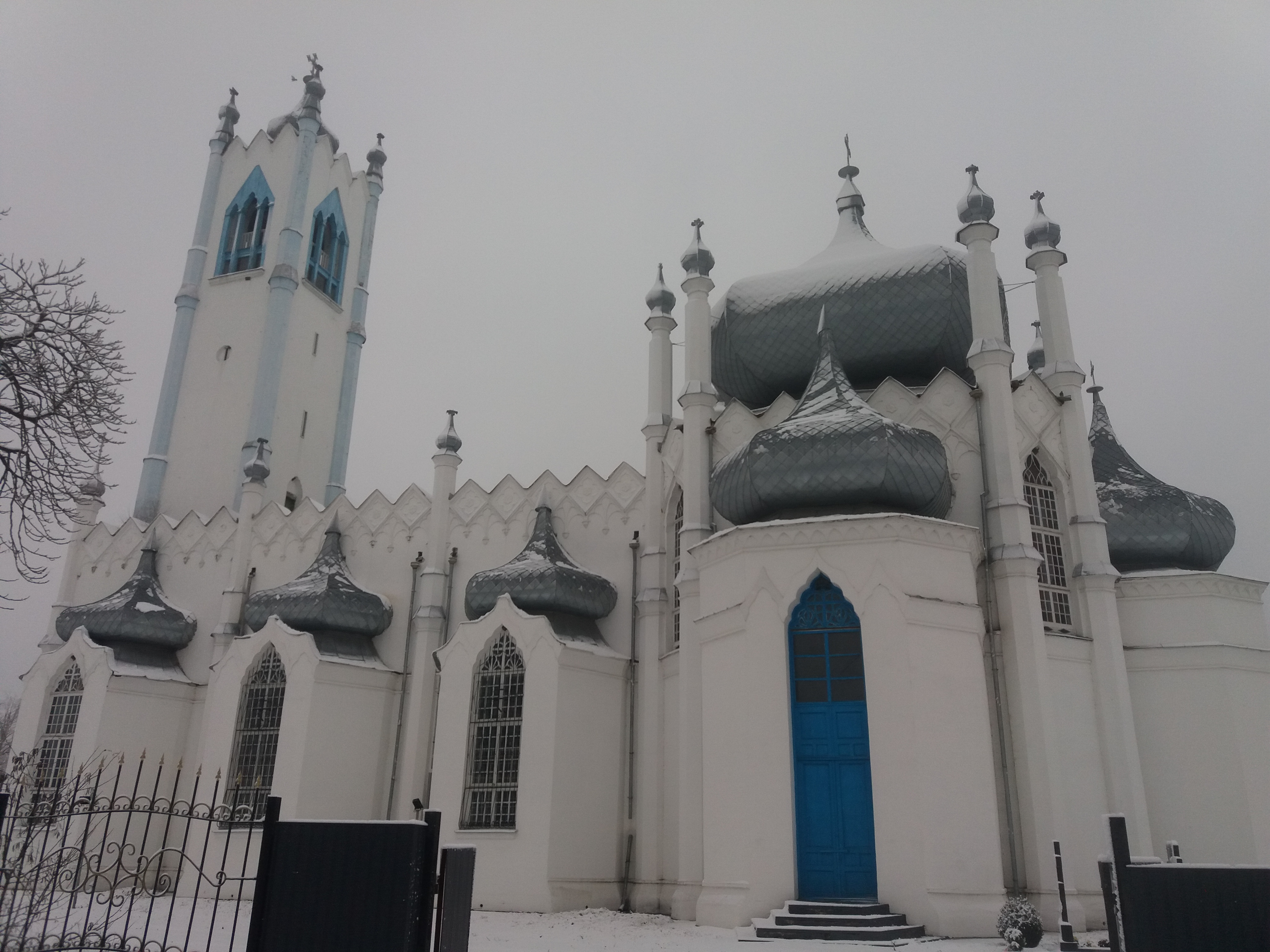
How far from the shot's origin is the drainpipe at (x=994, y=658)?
13.0 m

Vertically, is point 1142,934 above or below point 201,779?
below

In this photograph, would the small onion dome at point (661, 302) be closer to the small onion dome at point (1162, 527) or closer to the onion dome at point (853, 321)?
the onion dome at point (853, 321)

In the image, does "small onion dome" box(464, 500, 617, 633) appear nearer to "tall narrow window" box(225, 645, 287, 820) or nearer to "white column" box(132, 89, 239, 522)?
"tall narrow window" box(225, 645, 287, 820)

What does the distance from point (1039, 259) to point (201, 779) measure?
654 inches

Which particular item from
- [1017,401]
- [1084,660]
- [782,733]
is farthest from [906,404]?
[782,733]

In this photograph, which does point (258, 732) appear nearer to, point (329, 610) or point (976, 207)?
point (329, 610)

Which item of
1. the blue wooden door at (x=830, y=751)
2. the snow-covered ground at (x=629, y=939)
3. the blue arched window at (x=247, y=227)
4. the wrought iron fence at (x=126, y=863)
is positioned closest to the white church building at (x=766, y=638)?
the blue wooden door at (x=830, y=751)

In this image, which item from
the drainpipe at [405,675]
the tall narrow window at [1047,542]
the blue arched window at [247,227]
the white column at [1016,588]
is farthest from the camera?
the blue arched window at [247,227]

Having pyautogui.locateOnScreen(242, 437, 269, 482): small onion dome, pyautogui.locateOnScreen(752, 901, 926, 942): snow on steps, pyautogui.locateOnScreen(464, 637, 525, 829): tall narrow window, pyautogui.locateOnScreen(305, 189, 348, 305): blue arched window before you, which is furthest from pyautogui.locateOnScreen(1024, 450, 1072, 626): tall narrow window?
pyautogui.locateOnScreen(305, 189, 348, 305): blue arched window

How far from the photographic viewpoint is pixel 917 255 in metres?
16.3

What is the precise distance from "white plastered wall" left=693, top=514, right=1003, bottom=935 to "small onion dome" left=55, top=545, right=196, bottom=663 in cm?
1183

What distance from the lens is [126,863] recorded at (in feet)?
59.4

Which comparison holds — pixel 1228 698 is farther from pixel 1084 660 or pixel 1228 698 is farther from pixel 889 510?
pixel 889 510

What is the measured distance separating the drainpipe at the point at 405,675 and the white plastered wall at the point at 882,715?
6.79 meters
